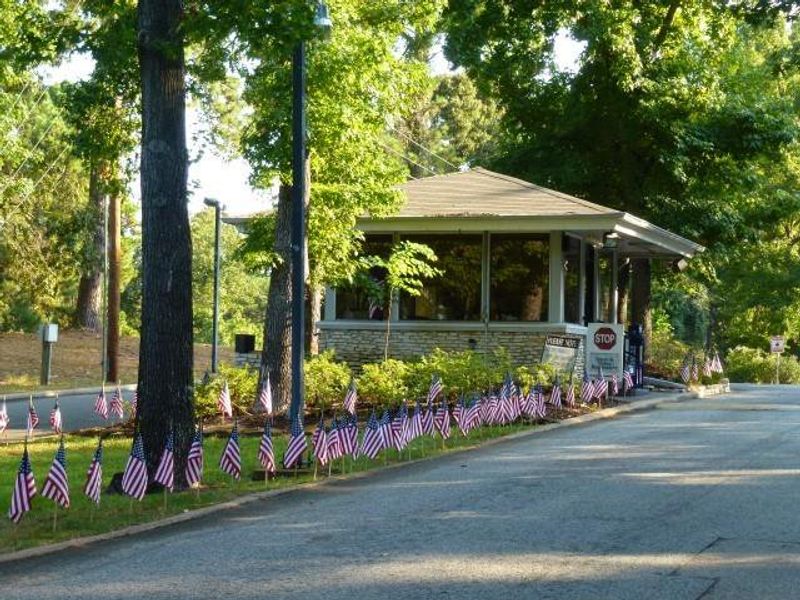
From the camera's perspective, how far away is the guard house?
959 inches

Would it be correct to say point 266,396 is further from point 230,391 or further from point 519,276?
point 519,276

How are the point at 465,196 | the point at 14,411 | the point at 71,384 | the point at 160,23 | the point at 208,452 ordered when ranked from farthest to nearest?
the point at 71,384 < the point at 465,196 < the point at 14,411 < the point at 208,452 < the point at 160,23

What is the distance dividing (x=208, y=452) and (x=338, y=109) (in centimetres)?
584

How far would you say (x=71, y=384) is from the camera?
3112 centimetres

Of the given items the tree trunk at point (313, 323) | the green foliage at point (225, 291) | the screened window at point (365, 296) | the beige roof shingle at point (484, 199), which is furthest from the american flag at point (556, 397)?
the green foliage at point (225, 291)

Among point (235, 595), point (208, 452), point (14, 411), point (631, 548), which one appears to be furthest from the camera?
point (14, 411)

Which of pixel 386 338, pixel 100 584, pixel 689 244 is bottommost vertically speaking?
pixel 100 584

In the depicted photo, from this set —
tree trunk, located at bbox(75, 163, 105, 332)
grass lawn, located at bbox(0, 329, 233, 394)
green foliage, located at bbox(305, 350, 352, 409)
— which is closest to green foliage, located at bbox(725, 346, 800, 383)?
grass lawn, located at bbox(0, 329, 233, 394)

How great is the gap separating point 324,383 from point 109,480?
317 inches

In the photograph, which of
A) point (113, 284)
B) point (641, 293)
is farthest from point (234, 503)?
point (641, 293)

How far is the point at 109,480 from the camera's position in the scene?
40.8 ft

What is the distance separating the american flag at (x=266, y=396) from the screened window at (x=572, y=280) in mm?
9030

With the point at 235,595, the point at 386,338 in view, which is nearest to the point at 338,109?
the point at 386,338

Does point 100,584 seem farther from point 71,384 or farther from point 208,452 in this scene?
point 71,384
